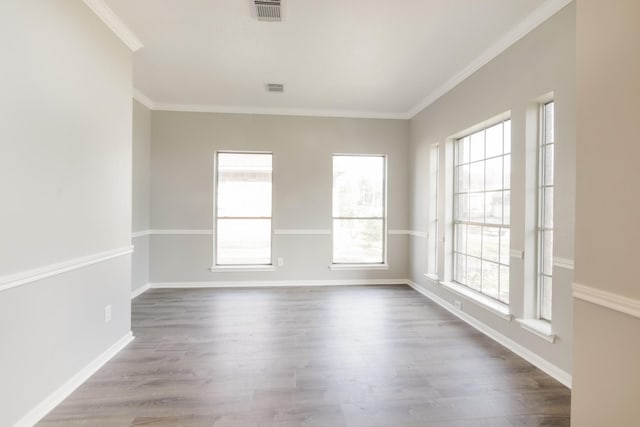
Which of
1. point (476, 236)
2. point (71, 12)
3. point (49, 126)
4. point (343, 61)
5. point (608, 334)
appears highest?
point (343, 61)

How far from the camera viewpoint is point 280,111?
15.5ft

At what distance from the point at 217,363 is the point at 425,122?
4059 millimetres

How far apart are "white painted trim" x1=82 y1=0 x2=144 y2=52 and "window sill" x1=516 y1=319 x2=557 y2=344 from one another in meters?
4.22

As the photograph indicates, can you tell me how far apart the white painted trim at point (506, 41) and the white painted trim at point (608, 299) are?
2.08m

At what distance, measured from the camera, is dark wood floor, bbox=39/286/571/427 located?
5.89 feet

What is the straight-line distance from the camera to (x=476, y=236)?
11.2 ft

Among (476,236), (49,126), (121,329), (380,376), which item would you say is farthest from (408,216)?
(49,126)

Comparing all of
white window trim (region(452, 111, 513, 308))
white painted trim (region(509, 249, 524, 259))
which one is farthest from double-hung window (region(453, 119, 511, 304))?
white painted trim (region(509, 249, 524, 259))

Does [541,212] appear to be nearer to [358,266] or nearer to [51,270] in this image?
[358,266]

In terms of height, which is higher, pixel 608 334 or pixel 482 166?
pixel 482 166

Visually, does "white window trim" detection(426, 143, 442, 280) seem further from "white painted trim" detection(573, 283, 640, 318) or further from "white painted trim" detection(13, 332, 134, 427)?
"white painted trim" detection(13, 332, 134, 427)

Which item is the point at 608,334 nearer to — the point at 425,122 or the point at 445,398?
the point at 445,398

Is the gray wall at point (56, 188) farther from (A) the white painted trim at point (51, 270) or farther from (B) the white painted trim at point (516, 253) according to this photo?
(B) the white painted trim at point (516, 253)

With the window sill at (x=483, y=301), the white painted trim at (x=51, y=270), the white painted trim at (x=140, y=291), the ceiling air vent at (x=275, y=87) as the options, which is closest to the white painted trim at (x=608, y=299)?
the window sill at (x=483, y=301)
